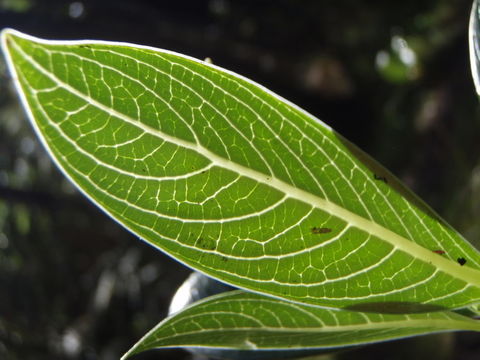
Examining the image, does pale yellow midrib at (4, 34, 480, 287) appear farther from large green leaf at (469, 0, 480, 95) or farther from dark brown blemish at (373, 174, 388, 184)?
large green leaf at (469, 0, 480, 95)

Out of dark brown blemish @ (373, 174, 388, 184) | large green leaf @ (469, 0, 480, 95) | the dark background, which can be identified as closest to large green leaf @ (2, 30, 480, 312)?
dark brown blemish @ (373, 174, 388, 184)

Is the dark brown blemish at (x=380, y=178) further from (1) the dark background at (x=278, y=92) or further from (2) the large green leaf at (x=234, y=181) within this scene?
(1) the dark background at (x=278, y=92)

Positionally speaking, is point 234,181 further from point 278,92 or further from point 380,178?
point 278,92

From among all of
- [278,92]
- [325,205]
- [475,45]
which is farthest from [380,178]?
[278,92]

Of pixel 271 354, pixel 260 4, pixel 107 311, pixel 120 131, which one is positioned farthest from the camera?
pixel 107 311

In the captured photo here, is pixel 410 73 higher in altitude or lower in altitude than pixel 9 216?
higher

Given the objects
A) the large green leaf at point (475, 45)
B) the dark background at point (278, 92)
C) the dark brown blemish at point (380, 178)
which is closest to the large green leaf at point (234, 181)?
the dark brown blemish at point (380, 178)

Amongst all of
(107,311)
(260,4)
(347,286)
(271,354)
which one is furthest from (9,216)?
(347,286)

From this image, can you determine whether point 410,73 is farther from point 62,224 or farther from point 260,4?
point 62,224

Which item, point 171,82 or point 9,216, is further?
point 9,216
